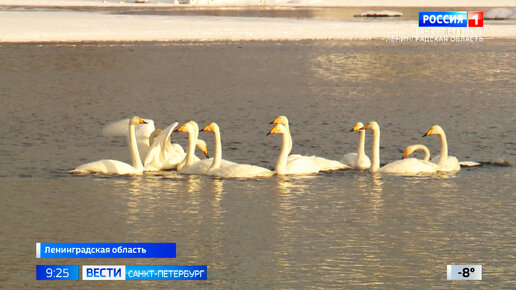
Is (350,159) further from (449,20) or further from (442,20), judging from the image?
(449,20)

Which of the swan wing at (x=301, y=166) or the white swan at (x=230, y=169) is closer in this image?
the white swan at (x=230, y=169)

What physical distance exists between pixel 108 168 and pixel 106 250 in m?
5.05

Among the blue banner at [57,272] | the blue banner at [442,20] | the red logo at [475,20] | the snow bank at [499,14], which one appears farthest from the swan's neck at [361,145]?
the snow bank at [499,14]

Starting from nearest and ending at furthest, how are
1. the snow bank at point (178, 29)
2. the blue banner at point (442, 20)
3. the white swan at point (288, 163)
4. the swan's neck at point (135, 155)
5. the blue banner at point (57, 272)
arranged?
1. the blue banner at point (57, 272)
2. the white swan at point (288, 163)
3. the swan's neck at point (135, 155)
4. the snow bank at point (178, 29)
5. the blue banner at point (442, 20)

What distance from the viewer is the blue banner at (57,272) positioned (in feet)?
40.9

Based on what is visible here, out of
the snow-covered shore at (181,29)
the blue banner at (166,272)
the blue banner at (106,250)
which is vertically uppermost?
the snow-covered shore at (181,29)

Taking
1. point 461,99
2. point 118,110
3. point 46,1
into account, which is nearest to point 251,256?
point 118,110

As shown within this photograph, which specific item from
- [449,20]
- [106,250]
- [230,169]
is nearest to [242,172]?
[230,169]

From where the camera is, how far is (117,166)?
18.5 meters

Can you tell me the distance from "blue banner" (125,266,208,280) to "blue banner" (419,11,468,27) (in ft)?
202

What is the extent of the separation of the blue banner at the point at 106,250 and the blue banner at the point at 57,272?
0.45 m

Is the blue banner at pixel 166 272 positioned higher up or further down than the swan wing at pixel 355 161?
further down

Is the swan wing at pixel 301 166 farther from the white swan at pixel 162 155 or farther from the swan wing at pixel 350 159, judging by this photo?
the white swan at pixel 162 155

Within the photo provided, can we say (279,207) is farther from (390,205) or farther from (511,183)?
(511,183)
